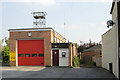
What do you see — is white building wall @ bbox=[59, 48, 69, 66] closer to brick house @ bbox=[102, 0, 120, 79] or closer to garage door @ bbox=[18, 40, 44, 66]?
garage door @ bbox=[18, 40, 44, 66]

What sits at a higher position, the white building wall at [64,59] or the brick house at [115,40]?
the brick house at [115,40]

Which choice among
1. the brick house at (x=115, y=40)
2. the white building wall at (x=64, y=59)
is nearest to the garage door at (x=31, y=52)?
the white building wall at (x=64, y=59)

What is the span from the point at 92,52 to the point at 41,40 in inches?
553

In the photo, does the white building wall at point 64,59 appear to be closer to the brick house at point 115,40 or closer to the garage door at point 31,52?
the garage door at point 31,52

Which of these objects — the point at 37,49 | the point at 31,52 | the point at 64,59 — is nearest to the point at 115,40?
the point at 64,59

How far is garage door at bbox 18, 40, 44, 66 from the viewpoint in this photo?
22.1m

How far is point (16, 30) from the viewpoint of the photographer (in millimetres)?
22500

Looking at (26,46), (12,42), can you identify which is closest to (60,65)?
(26,46)

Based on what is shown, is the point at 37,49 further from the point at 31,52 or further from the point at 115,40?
the point at 115,40

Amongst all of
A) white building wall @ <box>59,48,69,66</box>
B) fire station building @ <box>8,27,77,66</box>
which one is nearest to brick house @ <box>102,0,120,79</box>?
white building wall @ <box>59,48,69,66</box>

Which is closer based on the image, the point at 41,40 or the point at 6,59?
the point at 41,40

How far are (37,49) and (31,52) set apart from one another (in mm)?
943

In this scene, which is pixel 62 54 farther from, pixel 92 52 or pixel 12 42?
pixel 92 52

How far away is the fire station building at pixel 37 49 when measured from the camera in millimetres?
21359
